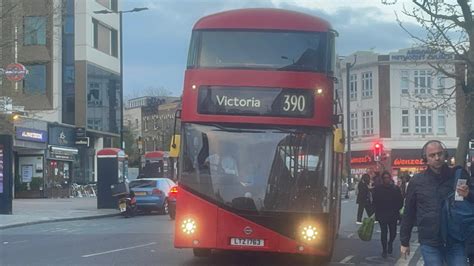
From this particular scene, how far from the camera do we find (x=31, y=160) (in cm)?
4388

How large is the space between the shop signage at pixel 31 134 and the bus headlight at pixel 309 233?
30.5 metres

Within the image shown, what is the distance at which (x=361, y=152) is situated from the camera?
69.2 meters

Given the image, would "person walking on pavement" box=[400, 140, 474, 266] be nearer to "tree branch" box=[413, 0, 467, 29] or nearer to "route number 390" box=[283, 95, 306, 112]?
"route number 390" box=[283, 95, 306, 112]

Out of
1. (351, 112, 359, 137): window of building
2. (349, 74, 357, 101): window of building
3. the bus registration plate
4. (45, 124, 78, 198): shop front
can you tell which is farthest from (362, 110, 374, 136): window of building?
the bus registration plate

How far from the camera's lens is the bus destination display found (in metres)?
11.4

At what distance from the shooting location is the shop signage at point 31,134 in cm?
3989

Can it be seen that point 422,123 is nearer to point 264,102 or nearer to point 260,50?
point 260,50

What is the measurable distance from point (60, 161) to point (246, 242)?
37.2m

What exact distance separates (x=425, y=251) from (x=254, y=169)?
4.88 metres

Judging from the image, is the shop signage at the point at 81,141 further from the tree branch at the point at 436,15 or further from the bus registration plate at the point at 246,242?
the bus registration plate at the point at 246,242

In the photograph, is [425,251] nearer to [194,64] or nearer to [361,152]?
[194,64]

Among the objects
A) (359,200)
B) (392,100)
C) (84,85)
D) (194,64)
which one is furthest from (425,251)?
(392,100)

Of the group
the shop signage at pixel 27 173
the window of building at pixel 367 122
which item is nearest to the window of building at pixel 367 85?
the window of building at pixel 367 122

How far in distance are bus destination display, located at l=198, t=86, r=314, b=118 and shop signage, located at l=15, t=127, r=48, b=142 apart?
29567 mm
